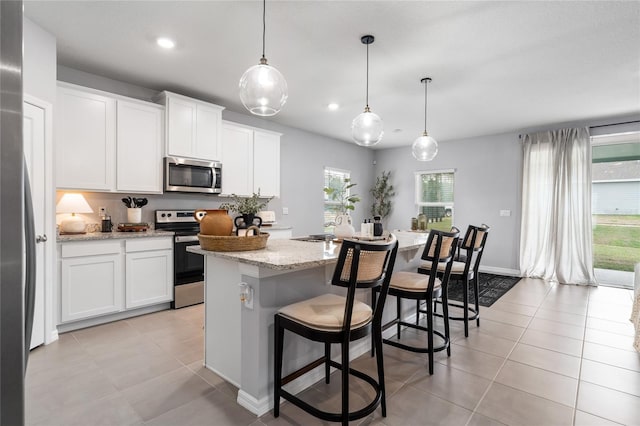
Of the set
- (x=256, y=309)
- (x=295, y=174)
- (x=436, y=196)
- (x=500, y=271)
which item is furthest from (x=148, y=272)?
(x=500, y=271)

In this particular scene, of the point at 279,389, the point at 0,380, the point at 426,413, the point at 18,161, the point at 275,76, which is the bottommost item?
the point at 426,413

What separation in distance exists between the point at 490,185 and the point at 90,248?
6374 mm

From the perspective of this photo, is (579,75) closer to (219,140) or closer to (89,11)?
(219,140)

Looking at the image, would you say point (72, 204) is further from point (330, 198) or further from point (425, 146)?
point (330, 198)

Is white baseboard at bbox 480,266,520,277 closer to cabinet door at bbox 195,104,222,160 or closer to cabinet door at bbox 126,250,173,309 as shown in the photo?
cabinet door at bbox 195,104,222,160

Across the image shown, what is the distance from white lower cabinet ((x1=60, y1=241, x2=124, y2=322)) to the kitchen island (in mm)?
1559

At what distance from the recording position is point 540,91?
396cm

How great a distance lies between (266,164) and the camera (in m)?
5.07

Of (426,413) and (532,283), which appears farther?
(532,283)

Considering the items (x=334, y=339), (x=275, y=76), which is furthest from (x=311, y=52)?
(x=334, y=339)

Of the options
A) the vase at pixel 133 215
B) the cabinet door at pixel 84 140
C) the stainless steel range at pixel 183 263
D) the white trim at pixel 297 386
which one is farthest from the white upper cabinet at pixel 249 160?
the white trim at pixel 297 386

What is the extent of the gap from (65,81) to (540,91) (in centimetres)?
541

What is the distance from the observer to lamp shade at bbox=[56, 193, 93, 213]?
10.6ft

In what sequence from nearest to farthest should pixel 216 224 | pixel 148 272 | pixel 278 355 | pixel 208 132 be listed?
1. pixel 278 355
2. pixel 216 224
3. pixel 148 272
4. pixel 208 132
